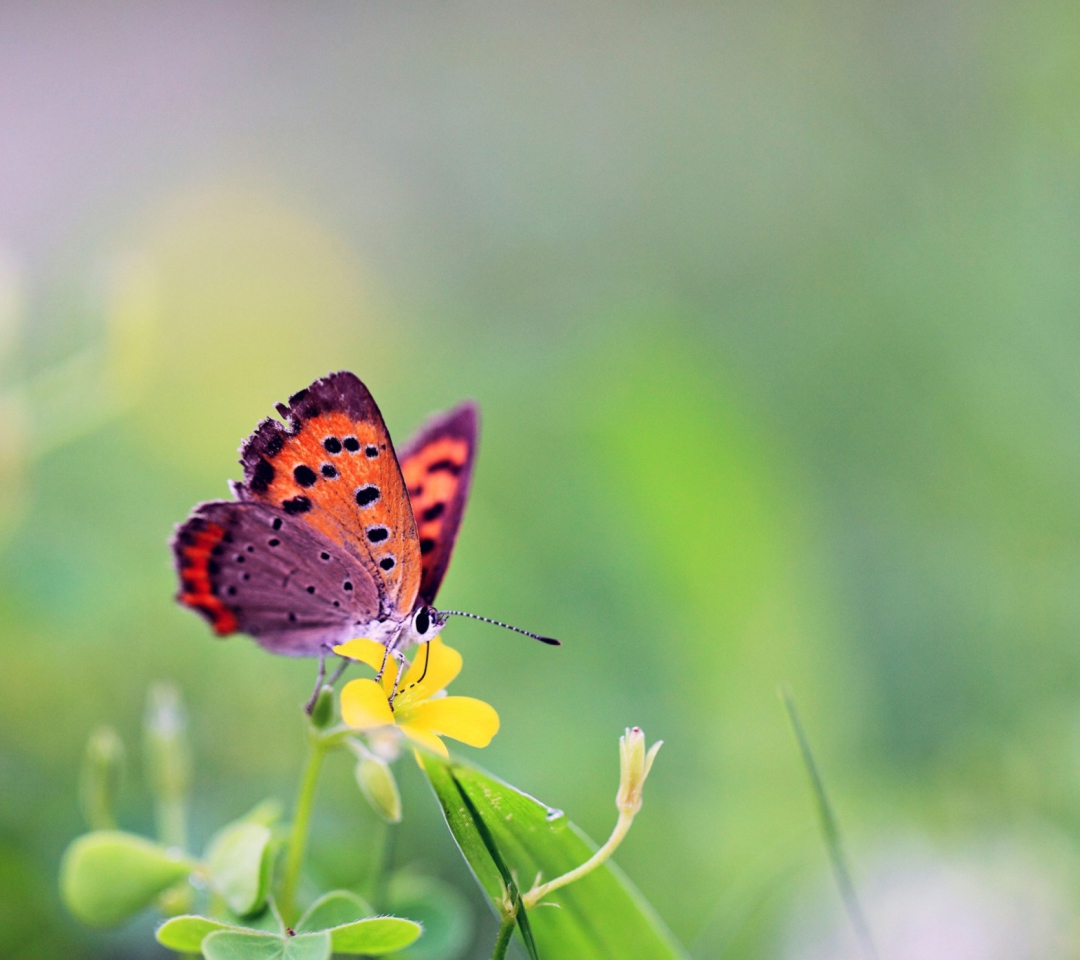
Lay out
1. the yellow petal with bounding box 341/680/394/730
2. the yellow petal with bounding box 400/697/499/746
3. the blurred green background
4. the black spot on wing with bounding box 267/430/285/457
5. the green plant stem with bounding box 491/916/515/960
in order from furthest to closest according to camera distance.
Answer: the blurred green background < the black spot on wing with bounding box 267/430/285/457 < the yellow petal with bounding box 400/697/499/746 < the yellow petal with bounding box 341/680/394/730 < the green plant stem with bounding box 491/916/515/960

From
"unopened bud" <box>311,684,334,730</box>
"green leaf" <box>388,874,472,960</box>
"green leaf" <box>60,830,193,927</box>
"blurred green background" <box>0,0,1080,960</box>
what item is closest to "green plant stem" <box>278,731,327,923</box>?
"unopened bud" <box>311,684,334,730</box>

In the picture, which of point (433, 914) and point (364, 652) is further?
point (433, 914)

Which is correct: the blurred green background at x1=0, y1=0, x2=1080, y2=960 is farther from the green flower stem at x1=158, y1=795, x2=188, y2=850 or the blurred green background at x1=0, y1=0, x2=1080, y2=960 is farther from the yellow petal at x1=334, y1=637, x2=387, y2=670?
the yellow petal at x1=334, y1=637, x2=387, y2=670

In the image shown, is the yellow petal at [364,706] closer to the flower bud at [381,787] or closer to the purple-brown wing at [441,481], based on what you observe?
the flower bud at [381,787]

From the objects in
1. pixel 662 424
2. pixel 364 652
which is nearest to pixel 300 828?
pixel 364 652

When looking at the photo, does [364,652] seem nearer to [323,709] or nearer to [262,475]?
[323,709]

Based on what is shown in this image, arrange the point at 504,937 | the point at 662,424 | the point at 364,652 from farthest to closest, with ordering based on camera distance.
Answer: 1. the point at 662,424
2. the point at 364,652
3. the point at 504,937
